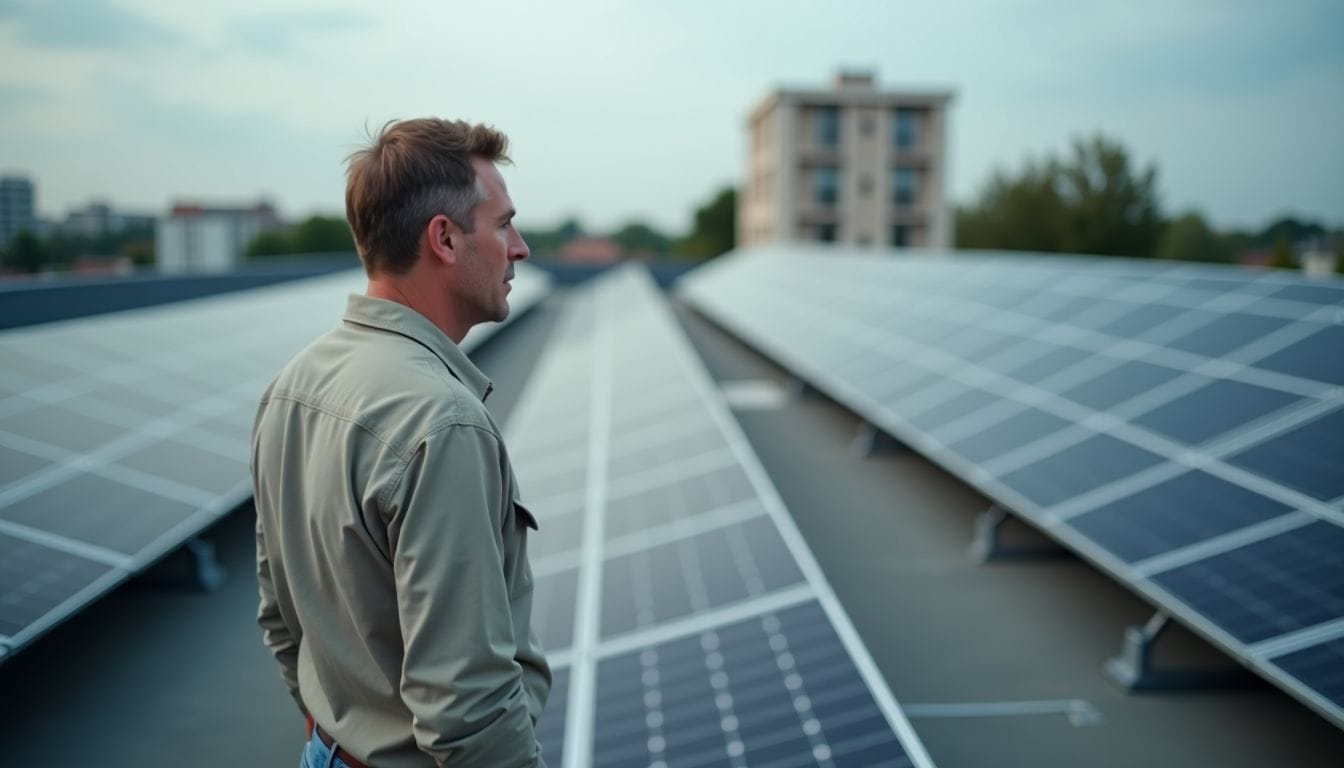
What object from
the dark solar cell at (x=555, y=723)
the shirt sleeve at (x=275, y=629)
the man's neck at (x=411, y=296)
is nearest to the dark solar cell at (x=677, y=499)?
the dark solar cell at (x=555, y=723)

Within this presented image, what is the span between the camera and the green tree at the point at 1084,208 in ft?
292

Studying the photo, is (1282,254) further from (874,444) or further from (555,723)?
(555,723)

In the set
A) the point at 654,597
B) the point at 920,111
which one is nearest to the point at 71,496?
the point at 654,597

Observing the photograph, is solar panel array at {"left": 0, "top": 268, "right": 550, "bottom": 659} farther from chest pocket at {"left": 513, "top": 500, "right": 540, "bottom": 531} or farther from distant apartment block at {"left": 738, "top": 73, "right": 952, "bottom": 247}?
distant apartment block at {"left": 738, "top": 73, "right": 952, "bottom": 247}

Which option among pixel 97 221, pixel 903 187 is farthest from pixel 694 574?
pixel 903 187

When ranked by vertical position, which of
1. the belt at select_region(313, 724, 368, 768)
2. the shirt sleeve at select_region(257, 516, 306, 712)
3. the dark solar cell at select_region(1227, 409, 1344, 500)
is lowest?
the dark solar cell at select_region(1227, 409, 1344, 500)

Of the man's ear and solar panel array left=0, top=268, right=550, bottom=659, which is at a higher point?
the man's ear

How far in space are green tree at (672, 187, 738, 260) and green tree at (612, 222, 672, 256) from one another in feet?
49.9

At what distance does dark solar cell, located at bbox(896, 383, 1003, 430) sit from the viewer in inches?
367

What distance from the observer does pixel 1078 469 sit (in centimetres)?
702

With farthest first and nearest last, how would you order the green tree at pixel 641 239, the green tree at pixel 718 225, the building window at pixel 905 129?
the green tree at pixel 641 239 < the green tree at pixel 718 225 < the building window at pixel 905 129

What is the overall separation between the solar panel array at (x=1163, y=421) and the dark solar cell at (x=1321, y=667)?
0.01 m

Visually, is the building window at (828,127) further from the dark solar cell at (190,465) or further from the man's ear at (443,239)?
the man's ear at (443,239)

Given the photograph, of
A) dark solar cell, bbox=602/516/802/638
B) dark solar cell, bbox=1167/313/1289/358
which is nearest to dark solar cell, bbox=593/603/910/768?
dark solar cell, bbox=602/516/802/638
